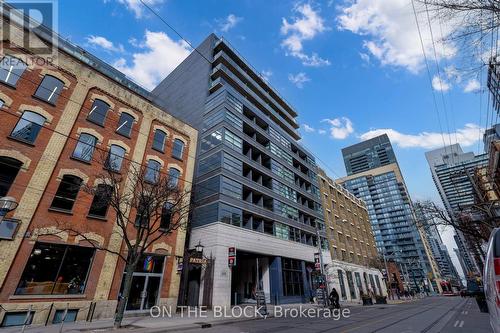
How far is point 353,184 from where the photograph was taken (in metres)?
137

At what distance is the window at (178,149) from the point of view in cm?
2190

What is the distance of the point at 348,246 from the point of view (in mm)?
47125

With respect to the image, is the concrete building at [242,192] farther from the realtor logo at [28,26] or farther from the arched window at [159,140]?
the realtor logo at [28,26]

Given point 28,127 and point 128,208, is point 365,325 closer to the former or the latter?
point 128,208

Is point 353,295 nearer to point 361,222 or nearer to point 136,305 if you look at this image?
point 361,222

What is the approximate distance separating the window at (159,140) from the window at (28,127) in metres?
7.60

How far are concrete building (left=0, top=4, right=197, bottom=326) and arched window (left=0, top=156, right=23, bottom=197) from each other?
0.04 m

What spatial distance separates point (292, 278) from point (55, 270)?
24.5 metres

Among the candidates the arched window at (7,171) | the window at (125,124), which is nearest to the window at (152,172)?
the window at (125,124)

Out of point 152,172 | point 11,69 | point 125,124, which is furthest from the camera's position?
point 152,172

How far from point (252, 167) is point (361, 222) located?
41.7 metres

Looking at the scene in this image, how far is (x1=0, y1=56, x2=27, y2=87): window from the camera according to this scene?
540 inches

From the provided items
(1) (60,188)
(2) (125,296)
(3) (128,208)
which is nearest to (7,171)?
(1) (60,188)

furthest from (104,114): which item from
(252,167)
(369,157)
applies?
(369,157)
